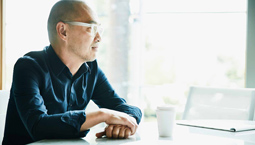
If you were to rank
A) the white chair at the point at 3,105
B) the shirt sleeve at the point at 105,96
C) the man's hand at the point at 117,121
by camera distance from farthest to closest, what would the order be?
the shirt sleeve at the point at 105,96 < the white chair at the point at 3,105 < the man's hand at the point at 117,121

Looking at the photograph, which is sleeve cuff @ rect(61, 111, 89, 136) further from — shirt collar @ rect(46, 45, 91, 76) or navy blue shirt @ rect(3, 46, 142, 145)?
shirt collar @ rect(46, 45, 91, 76)

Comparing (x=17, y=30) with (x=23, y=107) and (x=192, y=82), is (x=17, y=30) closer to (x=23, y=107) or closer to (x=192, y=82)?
(x=23, y=107)

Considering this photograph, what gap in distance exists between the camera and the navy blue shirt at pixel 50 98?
1132 millimetres

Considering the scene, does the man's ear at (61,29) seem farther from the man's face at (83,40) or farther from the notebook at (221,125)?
the notebook at (221,125)

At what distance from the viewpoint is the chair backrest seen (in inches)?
70.9

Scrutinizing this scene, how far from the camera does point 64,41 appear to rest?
1.58 metres

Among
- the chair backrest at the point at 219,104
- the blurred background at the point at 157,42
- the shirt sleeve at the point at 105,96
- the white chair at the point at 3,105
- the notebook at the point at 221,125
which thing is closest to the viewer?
the notebook at the point at 221,125

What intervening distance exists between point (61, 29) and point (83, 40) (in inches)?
5.4

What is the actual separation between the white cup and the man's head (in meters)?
0.56

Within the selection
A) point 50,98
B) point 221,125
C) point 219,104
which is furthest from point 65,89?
point 219,104

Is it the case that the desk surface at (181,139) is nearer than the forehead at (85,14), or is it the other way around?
the desk surface at (181,139)

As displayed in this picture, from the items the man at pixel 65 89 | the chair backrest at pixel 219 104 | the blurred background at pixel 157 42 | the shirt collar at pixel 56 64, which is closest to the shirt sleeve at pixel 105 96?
the man at pixel 65 89

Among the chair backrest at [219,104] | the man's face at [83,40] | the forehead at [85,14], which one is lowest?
the chair backrest at [219,104]

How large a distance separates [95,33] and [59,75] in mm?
289
